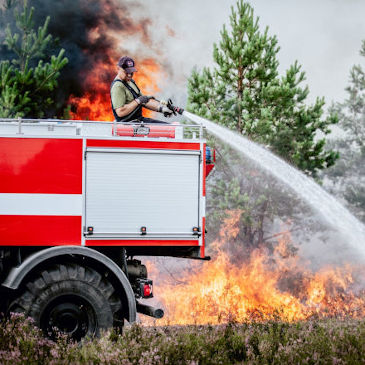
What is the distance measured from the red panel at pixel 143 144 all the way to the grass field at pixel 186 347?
7.07 ft

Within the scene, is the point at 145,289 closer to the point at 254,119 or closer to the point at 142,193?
the point at 142,193

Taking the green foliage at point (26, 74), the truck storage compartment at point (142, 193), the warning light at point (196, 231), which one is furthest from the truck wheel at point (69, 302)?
the green foliage at point (26, 74)

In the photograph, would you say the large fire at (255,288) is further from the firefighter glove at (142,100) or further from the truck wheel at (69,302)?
the firefighter glove at (142,100)

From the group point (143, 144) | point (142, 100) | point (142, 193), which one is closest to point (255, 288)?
point (142, 100)

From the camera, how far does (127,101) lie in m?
8.25

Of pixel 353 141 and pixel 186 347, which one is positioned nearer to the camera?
pixel 186 347

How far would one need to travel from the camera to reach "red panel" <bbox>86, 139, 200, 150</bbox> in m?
7.27

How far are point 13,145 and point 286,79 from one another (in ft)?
39.8

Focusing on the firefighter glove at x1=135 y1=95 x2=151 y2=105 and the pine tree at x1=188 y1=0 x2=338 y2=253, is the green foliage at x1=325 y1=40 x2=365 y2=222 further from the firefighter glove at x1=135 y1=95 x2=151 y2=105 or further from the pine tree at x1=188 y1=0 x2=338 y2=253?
the firefighter glove at x1=135 y1=95 x2=151 y2=105

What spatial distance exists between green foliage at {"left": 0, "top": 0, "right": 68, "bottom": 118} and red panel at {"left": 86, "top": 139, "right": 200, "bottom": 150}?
8204mm

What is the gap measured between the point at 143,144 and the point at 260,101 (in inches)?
460

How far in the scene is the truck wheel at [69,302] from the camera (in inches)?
273

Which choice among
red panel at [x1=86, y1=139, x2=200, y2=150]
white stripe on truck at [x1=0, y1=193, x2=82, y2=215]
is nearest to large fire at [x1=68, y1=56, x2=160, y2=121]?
red panel at [x1=86, y1=139, x2=200, y2=150]

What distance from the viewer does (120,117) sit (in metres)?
8.09
